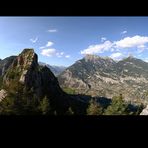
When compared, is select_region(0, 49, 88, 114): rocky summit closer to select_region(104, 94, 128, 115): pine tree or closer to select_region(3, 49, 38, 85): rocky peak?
select_region(3, 49, 38, 85): rocky peak

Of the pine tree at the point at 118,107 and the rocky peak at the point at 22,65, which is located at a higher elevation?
the rocky peak at the point at 22,65

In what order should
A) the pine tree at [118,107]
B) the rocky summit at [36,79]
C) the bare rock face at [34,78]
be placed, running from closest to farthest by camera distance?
the pine tree at [118,107]
the rocky summit at [36,79]
the bare rock face at [34,78]

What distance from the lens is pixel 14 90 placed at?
4925 cm

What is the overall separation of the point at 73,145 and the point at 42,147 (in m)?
0.29

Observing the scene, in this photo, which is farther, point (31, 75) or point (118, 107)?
point (31, 75)

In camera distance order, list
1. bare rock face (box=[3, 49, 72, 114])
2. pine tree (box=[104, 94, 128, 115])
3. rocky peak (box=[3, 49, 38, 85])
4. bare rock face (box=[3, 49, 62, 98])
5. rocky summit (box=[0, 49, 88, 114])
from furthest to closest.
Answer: rocky peak (box=[3, 49, 38, 85])
bare rock face (box=[3, 49, 72, 114])
rocky summit (box=[0, 49, 88, 114])
bare rock face (box=[3, 49, 62, 98])
pine tree (box=[104, 94, 128, 115])

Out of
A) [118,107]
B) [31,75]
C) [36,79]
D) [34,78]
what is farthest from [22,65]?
[118,107]

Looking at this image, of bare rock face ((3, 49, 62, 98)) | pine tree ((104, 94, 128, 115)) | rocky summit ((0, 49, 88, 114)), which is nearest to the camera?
pine tree ((104, 94, 128, 115))

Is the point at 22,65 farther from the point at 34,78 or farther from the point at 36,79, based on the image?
the point at 34,78

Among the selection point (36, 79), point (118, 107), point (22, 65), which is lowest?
point (36, 79)

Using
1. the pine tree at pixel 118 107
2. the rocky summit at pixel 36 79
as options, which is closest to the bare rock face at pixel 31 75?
the rocky summit at pixel 36 79

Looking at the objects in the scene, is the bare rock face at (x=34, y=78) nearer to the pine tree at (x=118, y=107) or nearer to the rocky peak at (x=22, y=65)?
the rocky peak at (x=22, y=65)

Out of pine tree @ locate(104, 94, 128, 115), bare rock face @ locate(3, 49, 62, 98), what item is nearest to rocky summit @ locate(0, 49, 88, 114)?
bare rock face @ locate(3, 49, 62, 98)
